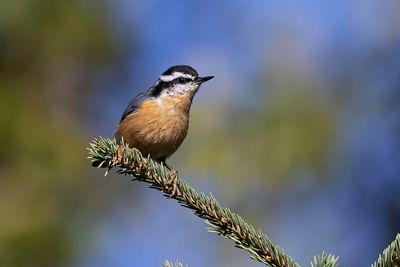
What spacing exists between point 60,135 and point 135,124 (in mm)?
2669

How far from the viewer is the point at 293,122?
24.1 ft

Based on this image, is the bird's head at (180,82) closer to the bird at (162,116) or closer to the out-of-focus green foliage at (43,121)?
the bird at (162,116)

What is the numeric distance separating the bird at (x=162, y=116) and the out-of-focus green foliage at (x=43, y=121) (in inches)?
76.4

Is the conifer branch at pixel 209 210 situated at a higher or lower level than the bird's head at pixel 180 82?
lower

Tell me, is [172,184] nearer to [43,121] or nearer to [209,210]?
[209,210]

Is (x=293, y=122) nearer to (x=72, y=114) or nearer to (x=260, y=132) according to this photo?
(x=260, y=132)

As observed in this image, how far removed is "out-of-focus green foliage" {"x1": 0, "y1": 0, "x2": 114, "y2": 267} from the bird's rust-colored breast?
80.3 inches

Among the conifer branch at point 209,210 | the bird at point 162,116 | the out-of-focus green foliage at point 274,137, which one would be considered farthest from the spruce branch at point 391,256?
the out-of-focus green foliage at point 274,137

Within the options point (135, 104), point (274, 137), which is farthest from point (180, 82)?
point (274, 137)

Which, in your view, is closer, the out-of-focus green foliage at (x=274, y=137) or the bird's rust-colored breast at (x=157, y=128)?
the bird's rust-colored breast at (x=157, y=128)

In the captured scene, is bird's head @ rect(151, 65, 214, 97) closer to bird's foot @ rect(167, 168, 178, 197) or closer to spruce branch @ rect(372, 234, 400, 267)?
bird's foot @ rect(167, 168, 178, 197)

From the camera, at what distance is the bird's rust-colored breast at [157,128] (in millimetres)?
4660

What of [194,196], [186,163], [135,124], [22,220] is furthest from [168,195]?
[186,163]

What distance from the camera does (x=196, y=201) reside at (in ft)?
8.61
